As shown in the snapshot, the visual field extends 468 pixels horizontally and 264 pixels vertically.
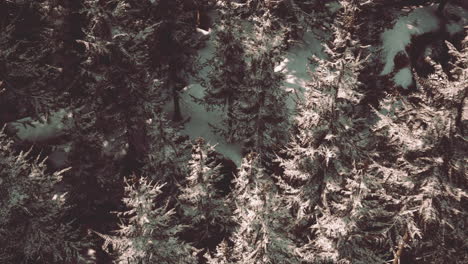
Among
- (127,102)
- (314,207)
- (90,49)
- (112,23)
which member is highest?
(112,23)

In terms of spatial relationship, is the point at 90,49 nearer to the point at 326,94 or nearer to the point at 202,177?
the point at 202,177

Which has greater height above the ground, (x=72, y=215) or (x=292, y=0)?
(x=292, y=0)

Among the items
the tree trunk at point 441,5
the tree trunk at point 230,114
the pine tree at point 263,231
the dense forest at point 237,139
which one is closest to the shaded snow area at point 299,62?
the dense forest at point 237,139

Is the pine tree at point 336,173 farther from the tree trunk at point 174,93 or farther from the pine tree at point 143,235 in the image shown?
the tree trunk at point 174,93

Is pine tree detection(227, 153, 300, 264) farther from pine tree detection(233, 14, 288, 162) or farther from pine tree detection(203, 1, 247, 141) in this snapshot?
pine tree detection(203, 1, 247, 141)

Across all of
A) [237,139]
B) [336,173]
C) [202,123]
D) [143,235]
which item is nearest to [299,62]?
[202,123]

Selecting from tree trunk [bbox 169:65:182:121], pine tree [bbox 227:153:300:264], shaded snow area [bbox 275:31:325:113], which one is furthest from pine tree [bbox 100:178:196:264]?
shaded snow area [bbox 275:31:325:113]

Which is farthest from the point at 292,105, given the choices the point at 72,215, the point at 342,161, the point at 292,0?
the point at 72,215
